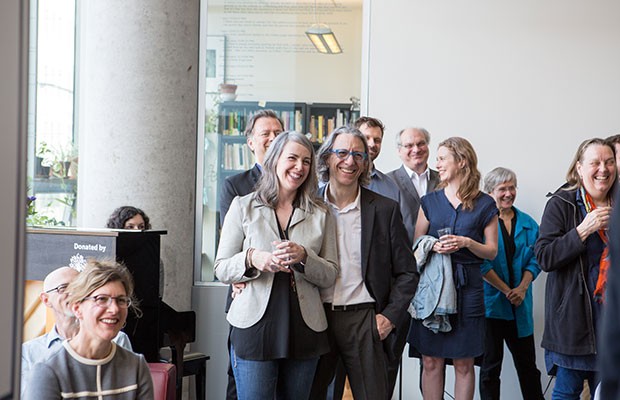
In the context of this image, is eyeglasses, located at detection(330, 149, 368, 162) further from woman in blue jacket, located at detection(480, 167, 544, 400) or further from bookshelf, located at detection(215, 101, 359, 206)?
bookshelf, located at detection(215, 101, 359, 206)

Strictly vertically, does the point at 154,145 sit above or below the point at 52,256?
above

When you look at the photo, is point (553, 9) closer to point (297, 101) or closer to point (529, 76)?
point (529, 76)

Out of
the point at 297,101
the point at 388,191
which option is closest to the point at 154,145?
the point at 297,101

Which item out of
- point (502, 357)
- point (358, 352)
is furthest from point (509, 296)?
point (358, 352)

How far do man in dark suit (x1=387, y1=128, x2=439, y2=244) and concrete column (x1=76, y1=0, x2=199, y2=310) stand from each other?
1.60m

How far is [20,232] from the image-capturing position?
81 centimetres

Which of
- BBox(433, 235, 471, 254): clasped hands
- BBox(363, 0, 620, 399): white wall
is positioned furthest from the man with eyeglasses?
BBox(363, 0, 620, 399): white wall

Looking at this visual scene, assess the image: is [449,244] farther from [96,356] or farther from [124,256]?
[96,356]

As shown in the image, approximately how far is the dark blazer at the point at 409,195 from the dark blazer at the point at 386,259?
1059 mm

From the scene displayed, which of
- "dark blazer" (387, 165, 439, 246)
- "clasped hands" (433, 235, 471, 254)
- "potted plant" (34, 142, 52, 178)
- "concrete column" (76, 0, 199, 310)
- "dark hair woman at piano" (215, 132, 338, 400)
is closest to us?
"dark hair woman at piano" (215, 132, 338, 400)

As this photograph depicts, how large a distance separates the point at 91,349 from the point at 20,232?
2262 mm

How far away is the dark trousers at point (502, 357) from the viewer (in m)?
5.61

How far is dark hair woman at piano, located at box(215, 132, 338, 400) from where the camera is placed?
3.58m

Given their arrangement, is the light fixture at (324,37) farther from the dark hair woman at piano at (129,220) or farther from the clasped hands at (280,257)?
the clasped hands at (280,257)
